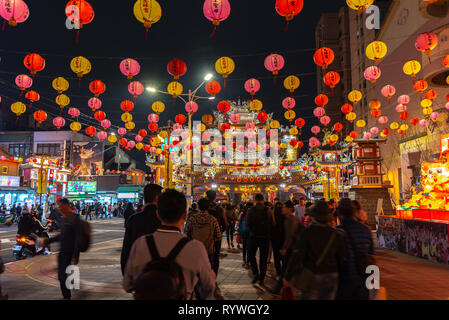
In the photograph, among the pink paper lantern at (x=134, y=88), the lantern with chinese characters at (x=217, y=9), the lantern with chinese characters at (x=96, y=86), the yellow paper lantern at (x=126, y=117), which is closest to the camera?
the lantern with chinese characters at (x=217, y=9)

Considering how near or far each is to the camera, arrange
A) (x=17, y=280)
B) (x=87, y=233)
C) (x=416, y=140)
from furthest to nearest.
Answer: (x=416, y=140) < (x=17, y=280) < (x=87, y=233)

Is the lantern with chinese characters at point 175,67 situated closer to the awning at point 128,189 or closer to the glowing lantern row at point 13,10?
the glowing lantern row at point 13,10

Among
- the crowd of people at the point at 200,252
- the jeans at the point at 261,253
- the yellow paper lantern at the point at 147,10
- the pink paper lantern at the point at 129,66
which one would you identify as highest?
the yellow paper lantern at the point at 147,10

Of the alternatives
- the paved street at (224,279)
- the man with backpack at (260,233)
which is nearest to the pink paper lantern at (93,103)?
the paved street at (224,279)

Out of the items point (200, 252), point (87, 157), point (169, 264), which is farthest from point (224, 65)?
point (87, 157)

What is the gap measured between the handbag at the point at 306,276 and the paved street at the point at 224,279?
2890 millimetres

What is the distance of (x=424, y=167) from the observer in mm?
15516

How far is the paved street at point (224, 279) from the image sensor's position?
639 centimetres

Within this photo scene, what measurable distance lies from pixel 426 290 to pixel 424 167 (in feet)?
34.5

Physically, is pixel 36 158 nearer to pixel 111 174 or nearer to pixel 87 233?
pixel 111 174

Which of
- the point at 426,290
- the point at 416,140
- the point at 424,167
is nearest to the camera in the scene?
the point at 426,290

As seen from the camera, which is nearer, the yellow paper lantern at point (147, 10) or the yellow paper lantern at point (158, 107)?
the yellow paper lantern at point (147, 10)

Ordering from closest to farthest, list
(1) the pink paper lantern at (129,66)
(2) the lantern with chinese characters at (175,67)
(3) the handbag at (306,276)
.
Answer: (3) the handbag at (306,276) → (2) the lantern with chinese characters at (175,67) → (1) the pink paper lantern at (129,66)
